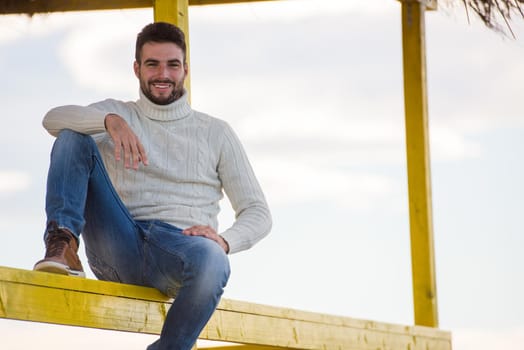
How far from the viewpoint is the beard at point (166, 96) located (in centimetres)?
377

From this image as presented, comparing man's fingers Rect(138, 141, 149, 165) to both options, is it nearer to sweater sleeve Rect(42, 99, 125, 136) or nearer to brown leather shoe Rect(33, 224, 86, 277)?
sweater sleeve Rect(42, 99, 125, 136)

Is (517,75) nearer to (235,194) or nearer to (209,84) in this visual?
(209,84)

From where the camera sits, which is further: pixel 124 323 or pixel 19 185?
pixel 19 185

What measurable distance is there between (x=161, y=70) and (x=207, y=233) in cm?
51

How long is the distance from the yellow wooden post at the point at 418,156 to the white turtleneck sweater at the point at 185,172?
2508mm

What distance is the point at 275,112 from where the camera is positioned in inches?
273

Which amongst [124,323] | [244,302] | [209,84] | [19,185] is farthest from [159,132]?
[209,84]

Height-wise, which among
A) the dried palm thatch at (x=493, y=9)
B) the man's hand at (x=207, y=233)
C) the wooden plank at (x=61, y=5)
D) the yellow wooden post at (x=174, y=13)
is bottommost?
the man's hand at (x=207, y=233)

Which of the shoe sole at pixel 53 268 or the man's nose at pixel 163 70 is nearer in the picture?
the shoe sole at pixel 53 268

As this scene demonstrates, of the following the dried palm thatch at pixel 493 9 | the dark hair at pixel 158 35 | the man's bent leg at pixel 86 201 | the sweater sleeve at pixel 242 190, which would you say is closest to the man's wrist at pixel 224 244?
the sweater sleeve at pixel 242 190

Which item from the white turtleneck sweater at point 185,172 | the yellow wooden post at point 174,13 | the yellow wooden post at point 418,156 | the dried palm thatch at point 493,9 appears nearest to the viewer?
the white turtleneck sweater at point 185,172

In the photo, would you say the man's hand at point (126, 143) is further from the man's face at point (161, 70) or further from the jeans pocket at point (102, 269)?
the jeans pocket at point (102, 269)

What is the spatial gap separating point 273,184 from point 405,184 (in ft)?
2.30

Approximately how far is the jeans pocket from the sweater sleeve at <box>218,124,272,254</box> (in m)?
0.39
